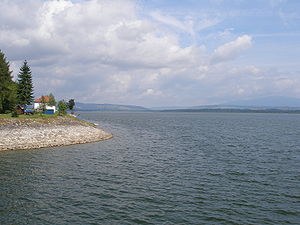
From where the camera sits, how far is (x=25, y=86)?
76500 mm

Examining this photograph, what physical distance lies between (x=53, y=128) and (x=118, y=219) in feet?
126

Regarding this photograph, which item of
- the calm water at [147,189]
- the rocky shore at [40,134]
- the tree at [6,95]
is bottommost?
the calm water at [147,189]

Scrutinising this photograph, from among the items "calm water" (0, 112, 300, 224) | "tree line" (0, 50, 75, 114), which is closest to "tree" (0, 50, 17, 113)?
"tree line" (0, 50, 75, 114)

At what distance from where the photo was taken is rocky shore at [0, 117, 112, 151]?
40.7 m

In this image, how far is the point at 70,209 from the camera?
17.7 meters

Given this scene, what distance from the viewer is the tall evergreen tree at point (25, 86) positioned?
75.9 meters

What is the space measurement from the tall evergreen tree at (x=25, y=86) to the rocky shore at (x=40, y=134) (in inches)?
1177

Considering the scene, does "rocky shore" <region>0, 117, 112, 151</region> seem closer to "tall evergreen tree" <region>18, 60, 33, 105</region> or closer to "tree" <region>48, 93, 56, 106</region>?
"tall evergreen tree" <region>18, 60, 33, 105</region>

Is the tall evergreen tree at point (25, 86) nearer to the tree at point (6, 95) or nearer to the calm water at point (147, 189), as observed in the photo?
the tree at point (6, 95)

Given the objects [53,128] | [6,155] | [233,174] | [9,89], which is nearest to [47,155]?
[6,155]

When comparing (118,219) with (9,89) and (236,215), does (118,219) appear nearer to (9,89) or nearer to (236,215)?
(236,215)

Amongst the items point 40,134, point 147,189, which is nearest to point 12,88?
point 40,134

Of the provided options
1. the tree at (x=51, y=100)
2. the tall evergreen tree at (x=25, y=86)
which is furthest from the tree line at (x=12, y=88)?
the tree at (x=51, y=100)

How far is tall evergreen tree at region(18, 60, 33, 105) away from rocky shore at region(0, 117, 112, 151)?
2990cm
